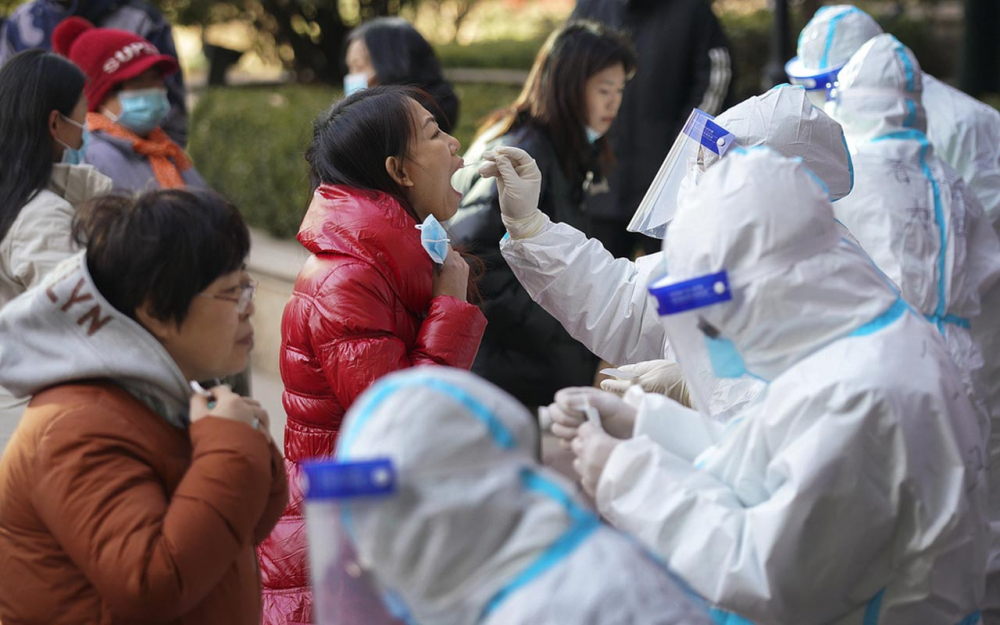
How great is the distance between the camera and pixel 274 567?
8.84 feet

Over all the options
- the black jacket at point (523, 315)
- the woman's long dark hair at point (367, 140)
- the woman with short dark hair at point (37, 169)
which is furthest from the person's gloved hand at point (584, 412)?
the black jacket at point (523, 315)

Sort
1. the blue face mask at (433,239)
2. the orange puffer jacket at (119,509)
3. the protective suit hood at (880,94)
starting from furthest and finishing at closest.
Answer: the protective suit hood at (880,94) → the blue face mask at (433,239) → the orange puffer jacket at (119,509)

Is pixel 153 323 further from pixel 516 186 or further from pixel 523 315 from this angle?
pixel 523 315

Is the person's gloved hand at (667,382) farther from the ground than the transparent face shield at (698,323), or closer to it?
closer to it

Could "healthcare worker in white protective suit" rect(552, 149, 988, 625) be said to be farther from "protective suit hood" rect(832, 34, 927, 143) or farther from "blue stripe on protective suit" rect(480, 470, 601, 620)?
"protective suit hood" rect(832, 34, 927, 143)

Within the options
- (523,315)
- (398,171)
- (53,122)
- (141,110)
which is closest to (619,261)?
(398,171)

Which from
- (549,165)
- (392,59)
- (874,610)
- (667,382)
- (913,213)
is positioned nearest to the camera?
(874,610)

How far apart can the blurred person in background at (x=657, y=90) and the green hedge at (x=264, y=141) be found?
5.32 feet

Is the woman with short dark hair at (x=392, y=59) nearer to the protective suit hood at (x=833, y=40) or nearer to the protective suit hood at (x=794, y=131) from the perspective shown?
the protective suit hood at (x=833, y=40)

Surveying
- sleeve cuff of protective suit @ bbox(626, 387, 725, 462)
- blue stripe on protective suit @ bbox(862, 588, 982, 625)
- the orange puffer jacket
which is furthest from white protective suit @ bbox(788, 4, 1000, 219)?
the orange puffer jacket

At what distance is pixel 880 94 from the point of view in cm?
414

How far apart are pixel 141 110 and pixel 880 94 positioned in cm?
290

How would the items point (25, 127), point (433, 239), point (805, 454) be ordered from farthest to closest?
point (25, 127), point (433, 239), point (805, 454)

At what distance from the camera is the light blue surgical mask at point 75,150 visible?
3685mm
